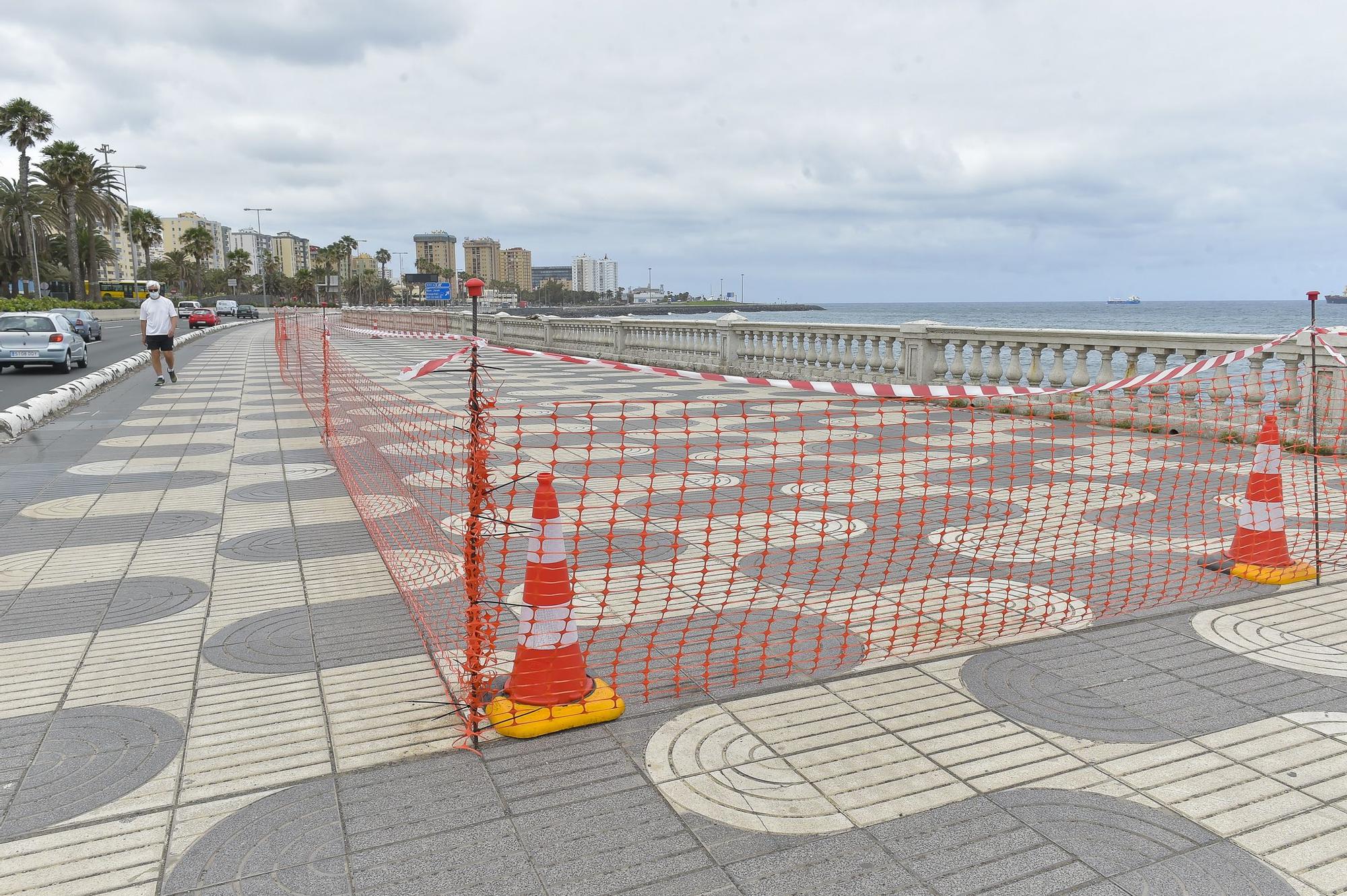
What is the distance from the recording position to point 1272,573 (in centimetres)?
547

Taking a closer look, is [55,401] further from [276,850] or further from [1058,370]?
[1058,370]

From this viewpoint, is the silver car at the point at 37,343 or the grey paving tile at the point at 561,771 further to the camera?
the silver car at the point at 37,343

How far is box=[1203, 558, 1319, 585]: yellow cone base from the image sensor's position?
17.8 feet

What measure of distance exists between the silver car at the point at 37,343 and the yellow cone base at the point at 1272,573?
81.3 feet

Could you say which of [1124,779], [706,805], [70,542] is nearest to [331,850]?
[706,805]

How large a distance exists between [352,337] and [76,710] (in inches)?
1800

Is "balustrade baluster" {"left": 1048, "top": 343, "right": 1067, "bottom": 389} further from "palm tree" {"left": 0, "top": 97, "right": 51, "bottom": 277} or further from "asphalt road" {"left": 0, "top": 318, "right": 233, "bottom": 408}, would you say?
"palm tree" {"left": 0, "top": 97, "right": 51, "bottom": 277}

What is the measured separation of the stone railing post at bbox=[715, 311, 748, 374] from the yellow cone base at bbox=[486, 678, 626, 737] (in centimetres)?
1793

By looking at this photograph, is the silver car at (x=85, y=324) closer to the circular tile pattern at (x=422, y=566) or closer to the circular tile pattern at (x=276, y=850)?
the circular tile pattern at (x=422, y=566)

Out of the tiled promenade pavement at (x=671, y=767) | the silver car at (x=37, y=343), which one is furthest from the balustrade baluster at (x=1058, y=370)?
the silver car at (x=37, y=343)

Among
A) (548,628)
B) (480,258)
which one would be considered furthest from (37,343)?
(480,258)

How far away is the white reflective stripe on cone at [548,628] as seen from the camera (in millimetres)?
3848

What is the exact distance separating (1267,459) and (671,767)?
439 centimetres

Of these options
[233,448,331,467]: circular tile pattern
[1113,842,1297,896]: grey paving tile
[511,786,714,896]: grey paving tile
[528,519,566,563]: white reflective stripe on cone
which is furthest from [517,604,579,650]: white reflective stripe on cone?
[233,448,331,467]: circular tile pattern
